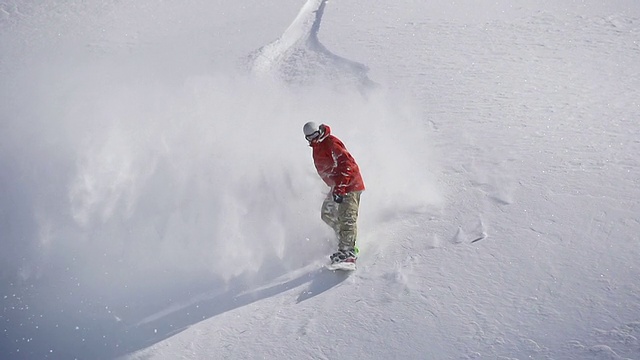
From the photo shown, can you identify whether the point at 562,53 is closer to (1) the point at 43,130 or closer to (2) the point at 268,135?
(2) the point at 268,135

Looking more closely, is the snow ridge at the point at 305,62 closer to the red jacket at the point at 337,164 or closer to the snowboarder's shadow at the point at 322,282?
the red jacket at the point at 337,164

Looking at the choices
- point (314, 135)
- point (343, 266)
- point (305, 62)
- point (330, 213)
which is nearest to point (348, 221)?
point (330, 213)

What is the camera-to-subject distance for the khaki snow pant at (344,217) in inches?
276

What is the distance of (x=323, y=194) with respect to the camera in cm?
815

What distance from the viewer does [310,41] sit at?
1335 cm

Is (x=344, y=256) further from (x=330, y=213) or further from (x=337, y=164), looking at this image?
(x=337, y=164)

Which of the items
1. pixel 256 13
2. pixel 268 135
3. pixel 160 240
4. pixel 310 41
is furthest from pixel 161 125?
pixel 256 13

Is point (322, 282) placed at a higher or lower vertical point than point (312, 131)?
lower

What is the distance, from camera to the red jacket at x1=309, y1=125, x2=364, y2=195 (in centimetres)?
712

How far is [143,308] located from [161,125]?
3570 mm

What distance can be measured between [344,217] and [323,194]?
113cm

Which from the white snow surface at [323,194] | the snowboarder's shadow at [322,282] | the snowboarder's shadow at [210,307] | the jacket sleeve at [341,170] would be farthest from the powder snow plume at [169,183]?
the jacket sleeve at [341,170]

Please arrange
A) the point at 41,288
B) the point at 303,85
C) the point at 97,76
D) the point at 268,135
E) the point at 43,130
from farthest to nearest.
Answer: the point at 97,76
the point at 303,85
the point at 43,130
the point at 268,135
the point at 41,288

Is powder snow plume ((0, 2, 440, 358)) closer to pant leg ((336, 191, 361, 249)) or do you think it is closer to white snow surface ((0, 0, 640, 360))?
white snow surface ((0, 0, 640, 360))
